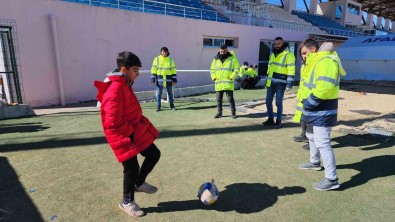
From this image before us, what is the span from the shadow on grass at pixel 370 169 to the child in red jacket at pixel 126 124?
103 inches

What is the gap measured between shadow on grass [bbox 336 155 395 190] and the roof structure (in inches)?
1408

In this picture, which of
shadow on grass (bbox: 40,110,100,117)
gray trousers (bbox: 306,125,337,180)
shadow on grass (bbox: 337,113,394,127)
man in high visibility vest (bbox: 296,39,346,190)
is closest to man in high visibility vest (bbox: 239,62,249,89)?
→ shadow on grass (bbox: 337,113,394,127)

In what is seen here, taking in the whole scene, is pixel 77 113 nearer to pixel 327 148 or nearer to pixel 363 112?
pixel 327 148

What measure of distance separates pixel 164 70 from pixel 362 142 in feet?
17.5

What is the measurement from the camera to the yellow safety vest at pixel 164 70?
8133mm

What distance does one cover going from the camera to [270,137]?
5.73m

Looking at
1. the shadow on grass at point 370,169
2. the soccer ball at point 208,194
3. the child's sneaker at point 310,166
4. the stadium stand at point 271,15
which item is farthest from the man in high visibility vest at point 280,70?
the stadium stand at point 271,15

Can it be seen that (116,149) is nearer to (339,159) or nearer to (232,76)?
(339,159)

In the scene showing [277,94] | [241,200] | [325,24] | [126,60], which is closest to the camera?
[126,60]

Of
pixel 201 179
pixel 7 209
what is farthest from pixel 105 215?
pixel 201 179

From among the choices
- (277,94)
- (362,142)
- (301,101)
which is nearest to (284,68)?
(277,94)

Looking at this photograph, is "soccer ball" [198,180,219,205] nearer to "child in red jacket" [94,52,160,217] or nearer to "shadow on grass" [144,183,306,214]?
"shadow on grass" [144,183,306,214]

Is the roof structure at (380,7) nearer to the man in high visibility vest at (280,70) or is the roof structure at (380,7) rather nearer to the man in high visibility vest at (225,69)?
the man in high visibility vest at (225,69)

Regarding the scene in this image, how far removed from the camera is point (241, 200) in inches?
130
